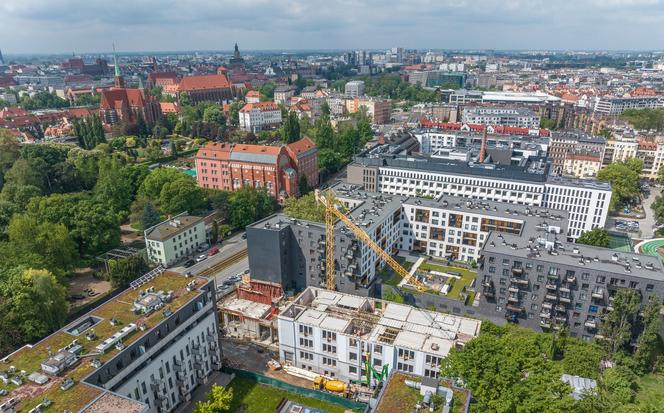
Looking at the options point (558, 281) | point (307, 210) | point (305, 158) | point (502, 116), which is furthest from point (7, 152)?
point (502, 116)

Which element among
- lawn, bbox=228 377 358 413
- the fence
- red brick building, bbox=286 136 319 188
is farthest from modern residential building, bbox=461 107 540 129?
lawn, bbox=228 377 358 413

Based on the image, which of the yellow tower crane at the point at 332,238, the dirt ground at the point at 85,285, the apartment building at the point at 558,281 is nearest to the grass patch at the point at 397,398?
the apartment building at the point at 558,281

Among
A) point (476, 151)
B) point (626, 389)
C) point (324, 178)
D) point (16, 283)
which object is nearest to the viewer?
point (626, 389)

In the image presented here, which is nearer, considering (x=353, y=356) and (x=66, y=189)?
(x=353, y=356)

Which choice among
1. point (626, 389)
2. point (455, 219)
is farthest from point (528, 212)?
point (626, 389)

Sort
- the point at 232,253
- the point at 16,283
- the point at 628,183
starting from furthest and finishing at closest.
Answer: the point at 628,183, the point at 232,253, the point at 16,283

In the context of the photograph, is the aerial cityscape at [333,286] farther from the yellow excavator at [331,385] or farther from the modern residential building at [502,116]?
the modern residential building at [502,116]

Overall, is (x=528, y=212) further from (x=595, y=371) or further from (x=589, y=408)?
(x=589, y=408)

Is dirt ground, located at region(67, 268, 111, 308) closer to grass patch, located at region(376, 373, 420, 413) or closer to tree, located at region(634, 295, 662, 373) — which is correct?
grass patch, located at region(376, 373, 420, 413)
